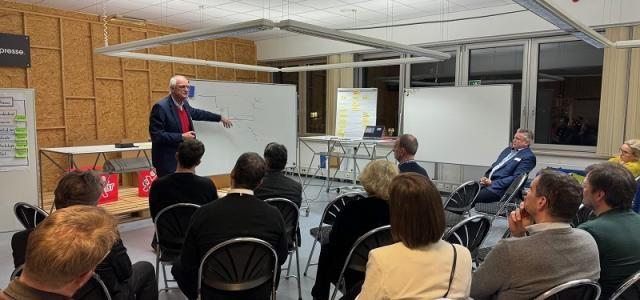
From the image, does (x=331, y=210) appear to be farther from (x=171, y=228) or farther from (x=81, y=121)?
(x=81, y=121)

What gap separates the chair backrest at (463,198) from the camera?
370cm

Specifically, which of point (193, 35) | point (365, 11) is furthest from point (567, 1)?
point (193, 35)

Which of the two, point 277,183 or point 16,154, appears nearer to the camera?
point 277,183

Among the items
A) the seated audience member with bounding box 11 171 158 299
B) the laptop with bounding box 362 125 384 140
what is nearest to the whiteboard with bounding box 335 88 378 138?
the laptop with bounding box 362 125 384 140

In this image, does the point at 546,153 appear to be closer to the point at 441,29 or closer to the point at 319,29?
the point at 441,29

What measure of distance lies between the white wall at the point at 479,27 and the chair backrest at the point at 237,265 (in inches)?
201

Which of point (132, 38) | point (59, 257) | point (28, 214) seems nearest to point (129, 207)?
point (28, 214)

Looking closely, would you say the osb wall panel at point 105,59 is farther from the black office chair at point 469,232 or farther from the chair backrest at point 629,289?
the chair backrest at point 629,289

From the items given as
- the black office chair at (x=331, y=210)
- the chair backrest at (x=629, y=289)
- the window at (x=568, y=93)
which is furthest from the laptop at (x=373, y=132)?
the chair backrest at (x=629, y=289)

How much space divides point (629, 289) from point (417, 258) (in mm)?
881

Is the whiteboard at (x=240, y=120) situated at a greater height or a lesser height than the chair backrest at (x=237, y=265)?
greater

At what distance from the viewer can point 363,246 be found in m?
2.18

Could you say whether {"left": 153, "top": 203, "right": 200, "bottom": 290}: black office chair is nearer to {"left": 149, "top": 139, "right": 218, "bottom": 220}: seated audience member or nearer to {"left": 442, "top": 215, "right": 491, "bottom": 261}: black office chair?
{"left": 149, "top": 139, "right": 218, "bottom": 220}: seated audience member

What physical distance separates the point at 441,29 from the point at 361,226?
5136 mm
